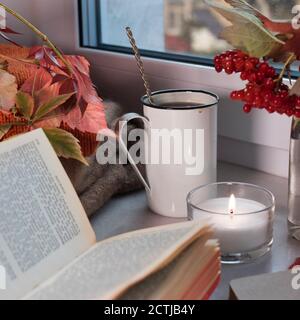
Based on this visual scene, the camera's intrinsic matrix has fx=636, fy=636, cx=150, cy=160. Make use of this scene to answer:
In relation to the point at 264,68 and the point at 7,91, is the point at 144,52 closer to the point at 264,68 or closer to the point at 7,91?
the point at 7,91

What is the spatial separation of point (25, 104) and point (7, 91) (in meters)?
0.02

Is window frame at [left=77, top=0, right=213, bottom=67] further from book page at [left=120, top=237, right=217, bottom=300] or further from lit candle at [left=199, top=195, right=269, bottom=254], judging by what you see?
book page at [left=120, top=237, right=217, bottom=300]

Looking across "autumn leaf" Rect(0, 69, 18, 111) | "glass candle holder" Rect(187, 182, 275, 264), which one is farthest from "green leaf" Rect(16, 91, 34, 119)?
"glass candle holder" Rect(187, 182, 275, 264)

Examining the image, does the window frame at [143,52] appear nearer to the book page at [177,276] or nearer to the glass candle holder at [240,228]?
the glass candle holder at [240,228]

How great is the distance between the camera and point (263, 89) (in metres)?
0.49

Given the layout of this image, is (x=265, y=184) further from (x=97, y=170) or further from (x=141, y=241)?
(x=141, y=241)

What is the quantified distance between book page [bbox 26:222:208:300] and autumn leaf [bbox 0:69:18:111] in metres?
0.19

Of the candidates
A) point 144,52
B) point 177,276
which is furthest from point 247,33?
point 144,52

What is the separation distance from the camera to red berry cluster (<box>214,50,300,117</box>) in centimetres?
49

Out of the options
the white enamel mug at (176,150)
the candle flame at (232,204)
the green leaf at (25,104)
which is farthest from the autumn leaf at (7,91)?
the candle flame at (232,204)

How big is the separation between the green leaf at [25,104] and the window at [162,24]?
29 cm

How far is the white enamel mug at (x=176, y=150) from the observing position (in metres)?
0.65

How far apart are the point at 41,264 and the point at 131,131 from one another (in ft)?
0.99
